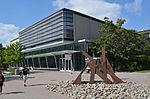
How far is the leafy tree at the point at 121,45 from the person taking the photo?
Result: 50797 mm

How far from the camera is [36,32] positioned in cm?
8062

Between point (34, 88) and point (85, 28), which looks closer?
point (34, 88)

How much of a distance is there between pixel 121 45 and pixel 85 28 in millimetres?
13475

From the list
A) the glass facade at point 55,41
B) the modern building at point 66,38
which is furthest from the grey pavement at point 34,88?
the glass facade at point 55,41

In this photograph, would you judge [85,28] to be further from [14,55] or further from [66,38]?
[14,55]

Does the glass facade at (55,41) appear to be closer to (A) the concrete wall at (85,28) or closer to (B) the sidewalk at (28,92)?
(A) the concrete wall at (85,28)

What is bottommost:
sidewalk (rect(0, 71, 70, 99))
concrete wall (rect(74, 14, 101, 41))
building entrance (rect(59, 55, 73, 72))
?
sidewalk (rect(0, 71, 70, 99))

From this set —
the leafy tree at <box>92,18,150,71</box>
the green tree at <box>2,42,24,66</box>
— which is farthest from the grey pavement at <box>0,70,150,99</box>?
the green tree at <box>2,42,24,66</box>

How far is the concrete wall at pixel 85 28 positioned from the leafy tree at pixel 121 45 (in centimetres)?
955

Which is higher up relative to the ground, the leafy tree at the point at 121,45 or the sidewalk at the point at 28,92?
the leafy tree at the point at 121,45

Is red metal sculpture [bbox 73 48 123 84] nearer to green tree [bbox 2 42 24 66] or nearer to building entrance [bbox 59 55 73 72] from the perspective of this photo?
building entrance [bbox 59 55 73 72]

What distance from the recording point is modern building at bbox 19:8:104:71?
57281 mm

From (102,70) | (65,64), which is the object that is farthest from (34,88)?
(65,64)

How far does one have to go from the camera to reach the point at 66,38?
2393 inches
